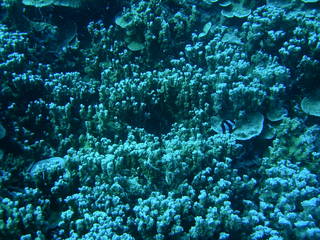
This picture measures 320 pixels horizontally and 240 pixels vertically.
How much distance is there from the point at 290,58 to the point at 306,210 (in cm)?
238

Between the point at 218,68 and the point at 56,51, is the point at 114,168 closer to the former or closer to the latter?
the point at 218,68

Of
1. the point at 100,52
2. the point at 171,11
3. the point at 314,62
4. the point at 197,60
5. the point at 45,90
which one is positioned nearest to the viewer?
the point at 314,62

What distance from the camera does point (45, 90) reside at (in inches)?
165

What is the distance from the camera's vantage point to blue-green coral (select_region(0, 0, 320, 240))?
2.71 m

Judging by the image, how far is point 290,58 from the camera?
13.5ft

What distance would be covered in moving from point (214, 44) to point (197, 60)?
373 millimetres

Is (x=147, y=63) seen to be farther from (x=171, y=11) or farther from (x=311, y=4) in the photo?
(x=311, y=4)

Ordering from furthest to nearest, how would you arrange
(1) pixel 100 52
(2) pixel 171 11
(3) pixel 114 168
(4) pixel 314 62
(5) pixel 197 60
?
(2) pixel 171 11, (1) pixel 100 52, (5) pixel 197 60, (4) pixel 314 62, (3) pixel 114 168

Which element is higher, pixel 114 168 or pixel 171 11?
pixel 171 11

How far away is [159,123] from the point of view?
397 cm

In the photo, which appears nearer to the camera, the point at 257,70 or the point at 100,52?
the point at 257,70

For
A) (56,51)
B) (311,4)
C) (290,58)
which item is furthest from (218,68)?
(56,51)

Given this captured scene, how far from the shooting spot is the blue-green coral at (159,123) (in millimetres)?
2707

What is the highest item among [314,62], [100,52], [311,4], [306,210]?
[311,4]
